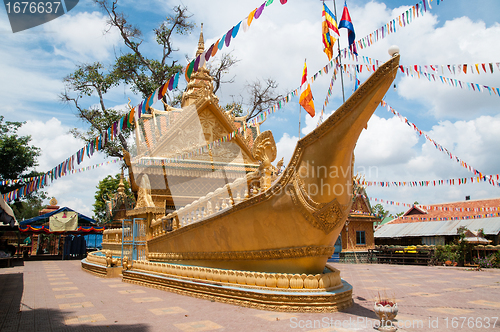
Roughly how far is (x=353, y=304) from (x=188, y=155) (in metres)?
8.81

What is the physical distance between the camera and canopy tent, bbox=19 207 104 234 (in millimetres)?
22741

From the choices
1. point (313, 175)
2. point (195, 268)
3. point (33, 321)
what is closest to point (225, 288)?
point (195, 268)

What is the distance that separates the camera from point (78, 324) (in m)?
4.86

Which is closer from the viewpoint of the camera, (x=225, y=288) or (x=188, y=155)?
(x=225, y=288)

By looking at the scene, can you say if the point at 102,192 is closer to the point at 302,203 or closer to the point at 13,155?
the point at 13,155

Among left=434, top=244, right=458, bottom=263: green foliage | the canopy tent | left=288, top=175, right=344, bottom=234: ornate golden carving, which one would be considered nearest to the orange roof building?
left=434, top=244, right=458, bottom=263: green foliage

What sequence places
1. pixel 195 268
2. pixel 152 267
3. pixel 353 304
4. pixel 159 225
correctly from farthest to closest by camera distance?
pixel 159 225, pixel 152 267, pixel 195 268, pixel 353 304

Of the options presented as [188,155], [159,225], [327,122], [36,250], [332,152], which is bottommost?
[36,250]

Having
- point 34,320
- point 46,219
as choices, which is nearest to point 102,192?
point 46,219

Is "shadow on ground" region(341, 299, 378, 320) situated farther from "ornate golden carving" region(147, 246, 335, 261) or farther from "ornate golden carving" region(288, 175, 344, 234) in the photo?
"ornate golden carving" region(288, 175, 344, 234)

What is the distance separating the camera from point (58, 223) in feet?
75.6

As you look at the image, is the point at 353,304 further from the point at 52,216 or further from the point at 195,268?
the point at 52,216

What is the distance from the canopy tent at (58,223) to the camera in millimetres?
22741

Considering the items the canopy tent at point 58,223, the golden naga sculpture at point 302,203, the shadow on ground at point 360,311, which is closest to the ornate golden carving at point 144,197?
the golden naga sculpture at point 302,203
